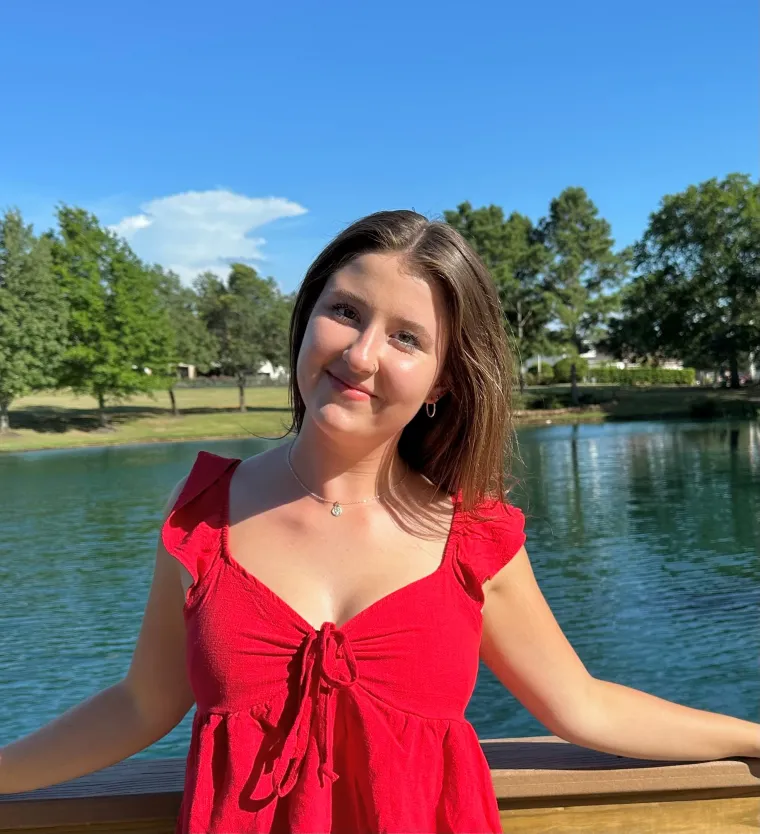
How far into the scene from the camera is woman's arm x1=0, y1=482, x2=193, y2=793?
4.16 feet

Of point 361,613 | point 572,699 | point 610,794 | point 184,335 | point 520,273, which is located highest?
point 520,273

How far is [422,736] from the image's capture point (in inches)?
47.3

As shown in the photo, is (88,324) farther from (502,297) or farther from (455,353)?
(455,353)

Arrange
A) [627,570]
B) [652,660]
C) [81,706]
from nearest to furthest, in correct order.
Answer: [81,706]
[652,660]
[627,570]

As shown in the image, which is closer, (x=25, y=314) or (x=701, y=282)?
(x=25, y=314)

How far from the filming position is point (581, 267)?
4219cm

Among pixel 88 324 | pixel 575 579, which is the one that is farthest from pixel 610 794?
pixel 88 324

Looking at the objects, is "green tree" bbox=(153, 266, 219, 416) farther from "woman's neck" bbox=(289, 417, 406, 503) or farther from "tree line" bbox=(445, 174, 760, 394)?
"woman's neck" bbox=(289, 417, 406, 503)

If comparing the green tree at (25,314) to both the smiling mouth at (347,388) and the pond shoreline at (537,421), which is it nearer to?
the pond shoreline at (537,421)

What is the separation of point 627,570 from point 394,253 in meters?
8.66

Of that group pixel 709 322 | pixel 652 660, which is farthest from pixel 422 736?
pixel 709 322

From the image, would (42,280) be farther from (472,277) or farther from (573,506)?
(472,277)

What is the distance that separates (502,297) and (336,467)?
3720 centimetres

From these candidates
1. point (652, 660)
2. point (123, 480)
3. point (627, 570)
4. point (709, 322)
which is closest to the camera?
Answer: point (652, 660)
